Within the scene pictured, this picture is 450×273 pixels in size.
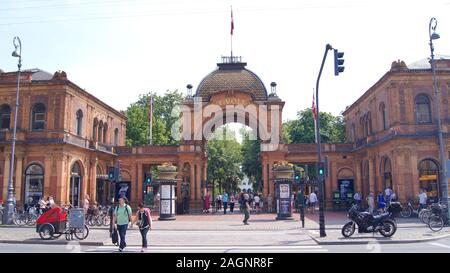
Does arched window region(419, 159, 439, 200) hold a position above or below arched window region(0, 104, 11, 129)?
below

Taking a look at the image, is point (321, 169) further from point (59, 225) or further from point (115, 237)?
point (59, 225)

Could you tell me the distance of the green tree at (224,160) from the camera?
233 ft

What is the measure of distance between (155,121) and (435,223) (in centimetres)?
4642

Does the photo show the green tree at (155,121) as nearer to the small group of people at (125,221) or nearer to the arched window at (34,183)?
the arched window at (34,183)

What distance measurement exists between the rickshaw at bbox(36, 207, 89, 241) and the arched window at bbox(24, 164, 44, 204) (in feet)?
60.6

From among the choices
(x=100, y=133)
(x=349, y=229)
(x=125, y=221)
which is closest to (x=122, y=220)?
(x=125, y=221)

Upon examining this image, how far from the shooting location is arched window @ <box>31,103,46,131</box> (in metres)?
36.9

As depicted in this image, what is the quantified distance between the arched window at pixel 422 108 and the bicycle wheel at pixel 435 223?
1481 centimetres

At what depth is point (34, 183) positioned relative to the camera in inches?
1403

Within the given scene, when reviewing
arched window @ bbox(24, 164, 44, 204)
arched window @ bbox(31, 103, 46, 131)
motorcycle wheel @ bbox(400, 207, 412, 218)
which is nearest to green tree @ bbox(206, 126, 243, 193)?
arched window @ bbox(31, 103, 46, 131)

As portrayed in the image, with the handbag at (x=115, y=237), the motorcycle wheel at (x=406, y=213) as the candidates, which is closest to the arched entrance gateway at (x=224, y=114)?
the motorcycle wheel at (x=406, y=213)

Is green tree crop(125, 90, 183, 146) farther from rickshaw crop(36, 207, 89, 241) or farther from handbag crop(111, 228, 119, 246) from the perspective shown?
handbag crop(111, 228, 119, 246)

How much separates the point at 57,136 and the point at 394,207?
27.6 m

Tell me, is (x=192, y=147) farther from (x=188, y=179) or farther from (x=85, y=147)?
(x=85, y=147)
